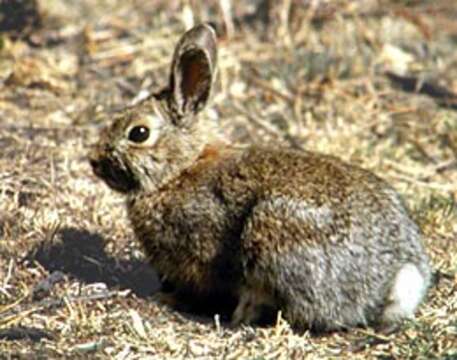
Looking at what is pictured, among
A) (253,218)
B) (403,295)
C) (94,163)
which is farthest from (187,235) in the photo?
(403,295)

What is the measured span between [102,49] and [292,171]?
3.93 m

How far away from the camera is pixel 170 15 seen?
985 cm

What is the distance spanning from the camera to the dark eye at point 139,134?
602cm

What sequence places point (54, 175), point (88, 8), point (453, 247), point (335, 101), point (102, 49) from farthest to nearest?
point (88, 8)
point (102, 49)
point (335, 101)
point (54, 175)
point (453, 247)

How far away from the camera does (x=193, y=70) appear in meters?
6.08

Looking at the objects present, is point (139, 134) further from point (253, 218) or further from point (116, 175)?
point (253, 218)

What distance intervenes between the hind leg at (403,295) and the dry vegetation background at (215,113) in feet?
0.25

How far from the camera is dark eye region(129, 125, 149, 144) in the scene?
6.02 metres

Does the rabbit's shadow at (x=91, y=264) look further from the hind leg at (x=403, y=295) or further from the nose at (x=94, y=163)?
the hind leg at (x=403, y=295)

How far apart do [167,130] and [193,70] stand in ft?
1.02

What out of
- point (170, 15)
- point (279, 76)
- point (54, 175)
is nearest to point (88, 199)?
point (54, 175)

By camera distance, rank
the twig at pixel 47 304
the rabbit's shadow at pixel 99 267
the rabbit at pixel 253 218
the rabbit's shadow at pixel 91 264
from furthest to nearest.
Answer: the rabbit's shadow at pixel 91 264 < the rabbit's shadow at pixel 99 267 < the twig at pixel 47 304 < the rabbit at pixel 253 218

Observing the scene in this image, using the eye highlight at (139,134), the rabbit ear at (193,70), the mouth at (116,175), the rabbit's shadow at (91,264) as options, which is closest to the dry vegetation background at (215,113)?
the rabbit's shadow at (91,264)

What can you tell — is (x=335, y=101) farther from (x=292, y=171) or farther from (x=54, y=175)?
(x=292, y=171)
